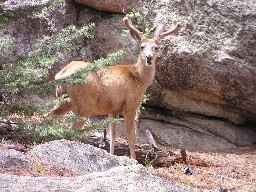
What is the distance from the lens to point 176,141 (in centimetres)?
1165

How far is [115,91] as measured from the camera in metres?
9.51

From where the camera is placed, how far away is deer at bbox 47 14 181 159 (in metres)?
8.95

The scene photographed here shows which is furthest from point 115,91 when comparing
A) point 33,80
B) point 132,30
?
point 33,80

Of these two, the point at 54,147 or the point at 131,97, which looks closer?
the point at 54,147

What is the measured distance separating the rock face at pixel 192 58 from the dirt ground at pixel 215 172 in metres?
1.08

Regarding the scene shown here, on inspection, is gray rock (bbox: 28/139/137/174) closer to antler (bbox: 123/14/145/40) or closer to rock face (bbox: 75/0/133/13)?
antler (bbox: 123/14/145/40)

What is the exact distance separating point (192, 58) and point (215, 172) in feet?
9.99

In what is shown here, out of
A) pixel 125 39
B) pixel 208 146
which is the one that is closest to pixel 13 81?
pixel 125 39

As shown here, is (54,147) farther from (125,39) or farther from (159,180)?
(125,39)

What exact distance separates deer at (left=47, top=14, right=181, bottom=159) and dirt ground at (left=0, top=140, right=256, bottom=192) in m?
0.81

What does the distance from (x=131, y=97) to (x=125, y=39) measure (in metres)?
2.23

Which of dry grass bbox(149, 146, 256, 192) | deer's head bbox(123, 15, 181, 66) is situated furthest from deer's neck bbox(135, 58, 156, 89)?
dry grass bbox(149, 146, 256, 192)

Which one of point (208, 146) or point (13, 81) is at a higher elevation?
point (13, 81)

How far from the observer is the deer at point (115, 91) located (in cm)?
895
